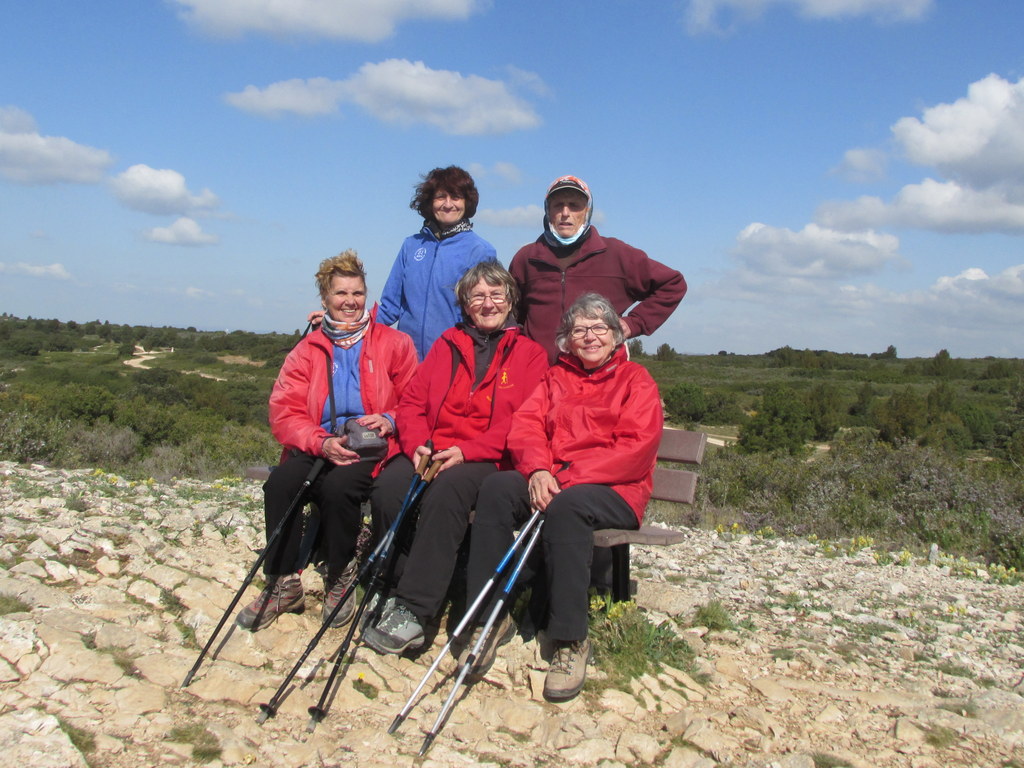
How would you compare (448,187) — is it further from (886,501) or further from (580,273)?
(886,501)

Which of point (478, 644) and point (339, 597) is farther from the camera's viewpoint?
point (339, 597)

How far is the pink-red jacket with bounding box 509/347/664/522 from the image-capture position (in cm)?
395

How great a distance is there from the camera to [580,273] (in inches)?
194

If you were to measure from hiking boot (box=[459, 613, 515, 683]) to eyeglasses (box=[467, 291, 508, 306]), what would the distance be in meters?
1.62

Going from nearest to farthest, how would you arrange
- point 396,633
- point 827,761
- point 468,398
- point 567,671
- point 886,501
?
point 827,761, point 567,671, point 396,633, point 468,398, point 886,501

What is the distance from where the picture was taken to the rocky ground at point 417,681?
3.20 metres

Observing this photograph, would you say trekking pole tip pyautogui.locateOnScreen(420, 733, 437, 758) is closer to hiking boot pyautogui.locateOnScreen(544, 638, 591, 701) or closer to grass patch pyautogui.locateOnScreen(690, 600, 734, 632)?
hiking boot pyautogui.locateOnScreen(544, 638, 591, 701)

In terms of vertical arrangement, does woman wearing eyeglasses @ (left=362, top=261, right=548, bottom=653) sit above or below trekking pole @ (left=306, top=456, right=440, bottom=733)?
above

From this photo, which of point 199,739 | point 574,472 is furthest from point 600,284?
point 199,739

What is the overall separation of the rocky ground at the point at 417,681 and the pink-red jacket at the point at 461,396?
1.10m

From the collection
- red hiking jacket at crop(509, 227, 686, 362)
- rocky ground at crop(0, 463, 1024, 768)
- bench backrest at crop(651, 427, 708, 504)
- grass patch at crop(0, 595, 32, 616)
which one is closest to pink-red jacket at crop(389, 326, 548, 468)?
red hiking jacket at crop(509, 227, 686, 362)

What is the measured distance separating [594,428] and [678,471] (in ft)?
2.71

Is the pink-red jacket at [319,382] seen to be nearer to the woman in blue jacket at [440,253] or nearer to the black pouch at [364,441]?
the black pouch at [364,441]

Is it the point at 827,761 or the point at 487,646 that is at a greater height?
the point at 487,646
